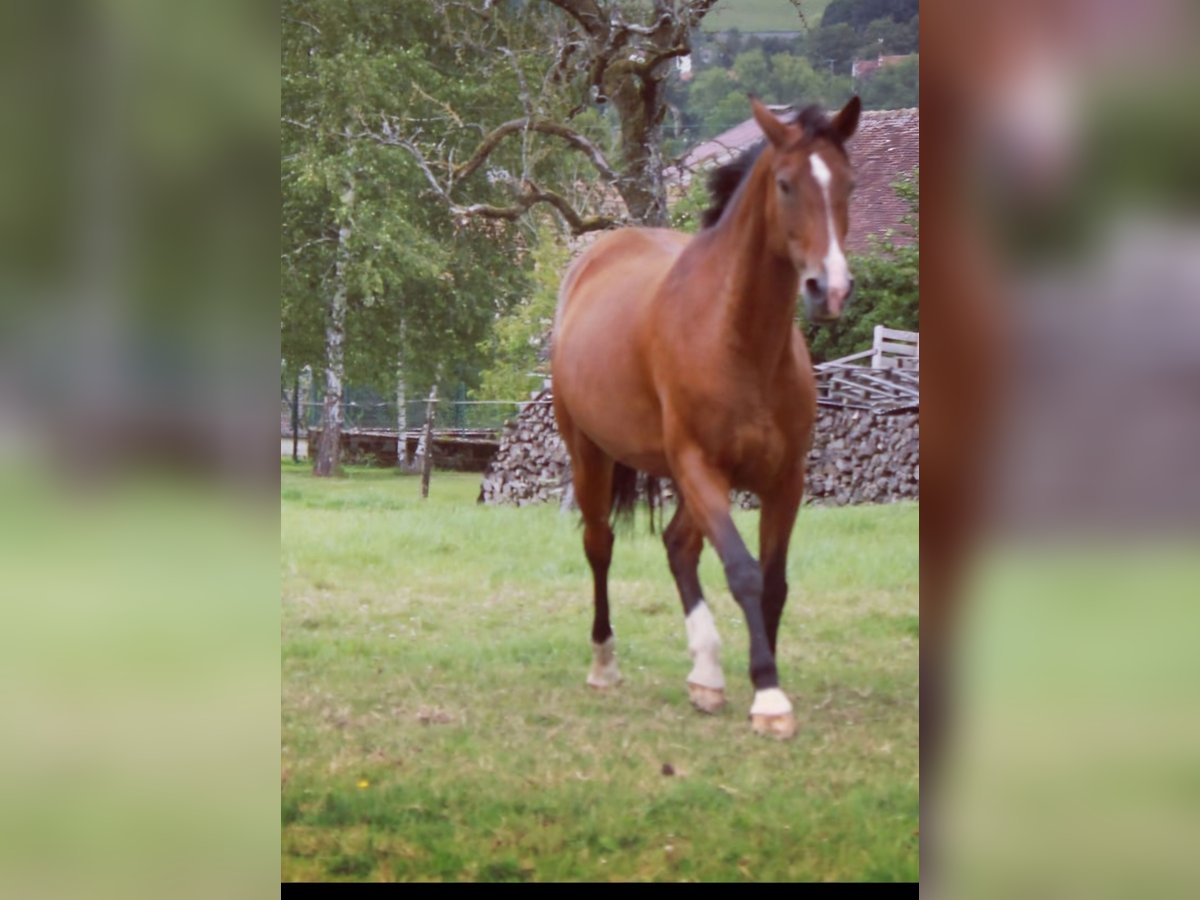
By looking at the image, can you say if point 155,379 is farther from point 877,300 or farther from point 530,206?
point 877,300

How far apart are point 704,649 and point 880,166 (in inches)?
51.5

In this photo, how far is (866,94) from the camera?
127 inches

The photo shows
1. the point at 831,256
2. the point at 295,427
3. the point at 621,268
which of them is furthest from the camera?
the point at 621,268

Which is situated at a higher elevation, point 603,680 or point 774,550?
point 774,550

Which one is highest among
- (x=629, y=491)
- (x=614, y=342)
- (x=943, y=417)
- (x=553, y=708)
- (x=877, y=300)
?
(x=877, y=300)

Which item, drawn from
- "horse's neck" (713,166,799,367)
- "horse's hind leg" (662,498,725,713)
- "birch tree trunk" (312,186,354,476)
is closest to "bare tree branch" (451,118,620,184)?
"birch tree trunk" (312,186,354,476)

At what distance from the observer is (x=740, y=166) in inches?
133

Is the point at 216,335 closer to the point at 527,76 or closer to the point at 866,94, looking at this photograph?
the point at 527,76

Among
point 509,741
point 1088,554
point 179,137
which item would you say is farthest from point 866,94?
point 509,741

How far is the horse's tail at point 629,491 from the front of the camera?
3.78m

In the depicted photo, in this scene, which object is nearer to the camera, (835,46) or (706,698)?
(835,46)

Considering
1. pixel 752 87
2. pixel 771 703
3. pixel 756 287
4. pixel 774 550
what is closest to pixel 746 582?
pixel 774 550

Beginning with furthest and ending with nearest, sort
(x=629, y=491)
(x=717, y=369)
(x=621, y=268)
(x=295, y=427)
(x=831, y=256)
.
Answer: (x=629, y=491), (x=621, y=268), (x=295, y=427), (x=717, y=369), (x=831, y=256)

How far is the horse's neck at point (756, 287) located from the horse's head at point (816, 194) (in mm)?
147
